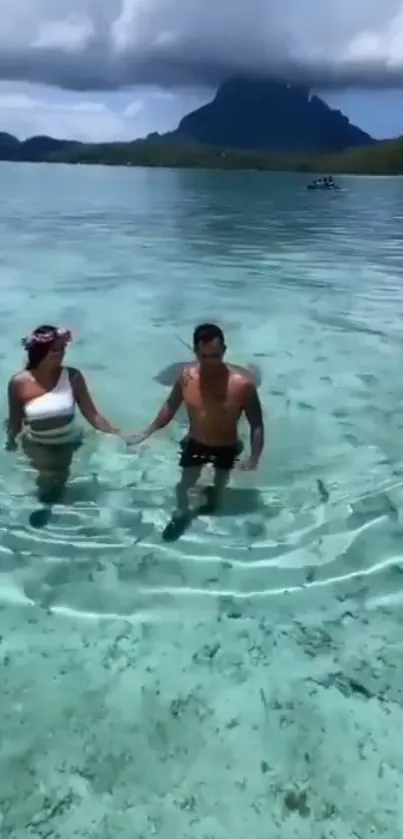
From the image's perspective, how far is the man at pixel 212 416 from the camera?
18.9 feet

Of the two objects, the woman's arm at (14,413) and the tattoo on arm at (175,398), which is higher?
the tattoo on arm at (175,398)

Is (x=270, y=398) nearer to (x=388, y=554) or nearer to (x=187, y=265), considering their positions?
(x=388, y=554)

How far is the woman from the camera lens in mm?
5984

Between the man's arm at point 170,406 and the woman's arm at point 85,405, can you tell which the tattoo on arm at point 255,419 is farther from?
the woman's arm at point 85,405

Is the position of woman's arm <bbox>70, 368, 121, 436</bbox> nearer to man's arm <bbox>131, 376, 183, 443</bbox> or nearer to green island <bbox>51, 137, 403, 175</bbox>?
man's arm <bbox>131, 376, 183, 443</bbox>

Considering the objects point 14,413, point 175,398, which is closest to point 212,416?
point 175,398

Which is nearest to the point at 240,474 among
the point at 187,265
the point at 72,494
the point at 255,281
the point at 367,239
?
the point at 72,494

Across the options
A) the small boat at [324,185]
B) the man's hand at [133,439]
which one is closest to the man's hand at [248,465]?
the man's hand at [133,439]

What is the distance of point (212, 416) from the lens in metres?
6.00

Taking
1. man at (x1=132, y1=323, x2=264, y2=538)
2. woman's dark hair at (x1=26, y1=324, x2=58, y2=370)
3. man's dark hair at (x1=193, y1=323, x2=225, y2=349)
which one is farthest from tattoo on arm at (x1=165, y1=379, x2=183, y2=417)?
woman's dark hair at (x1=26, y1=324, x2=58, y2=370)

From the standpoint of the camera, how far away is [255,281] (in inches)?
695

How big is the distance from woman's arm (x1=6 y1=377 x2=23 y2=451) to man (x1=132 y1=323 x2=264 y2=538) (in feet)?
3.21

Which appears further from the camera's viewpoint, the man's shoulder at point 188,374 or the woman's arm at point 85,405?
the woman's arm at point 85,405

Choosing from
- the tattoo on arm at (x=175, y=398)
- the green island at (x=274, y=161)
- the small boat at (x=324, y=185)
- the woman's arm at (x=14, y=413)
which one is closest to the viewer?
the tattoo on arm at (x=175, y=398)
